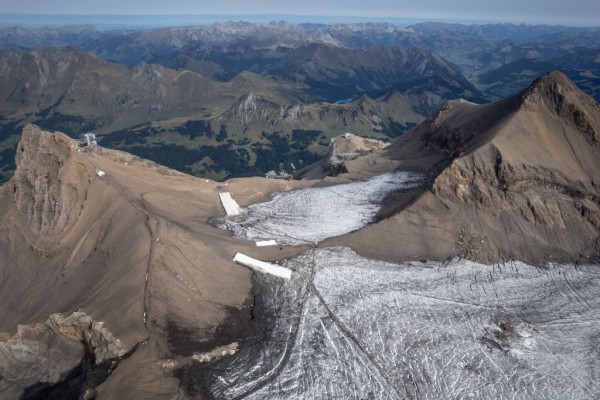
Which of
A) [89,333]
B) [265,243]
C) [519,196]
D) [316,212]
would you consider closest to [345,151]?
[316,212]

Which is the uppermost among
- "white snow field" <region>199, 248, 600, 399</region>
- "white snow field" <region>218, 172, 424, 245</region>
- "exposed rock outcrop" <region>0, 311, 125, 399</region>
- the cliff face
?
the cliff face

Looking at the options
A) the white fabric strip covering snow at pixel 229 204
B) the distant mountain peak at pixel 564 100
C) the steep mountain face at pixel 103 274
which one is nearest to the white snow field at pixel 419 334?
the steep mountain face at pixel 103 274

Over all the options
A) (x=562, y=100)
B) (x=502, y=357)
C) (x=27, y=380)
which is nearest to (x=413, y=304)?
(x=502, y=357)

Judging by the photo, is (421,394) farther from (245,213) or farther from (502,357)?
(245,213)

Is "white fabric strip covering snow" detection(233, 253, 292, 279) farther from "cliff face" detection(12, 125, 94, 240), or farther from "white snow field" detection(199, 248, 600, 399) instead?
"cliff face" detection(12, 125, 94, 240)

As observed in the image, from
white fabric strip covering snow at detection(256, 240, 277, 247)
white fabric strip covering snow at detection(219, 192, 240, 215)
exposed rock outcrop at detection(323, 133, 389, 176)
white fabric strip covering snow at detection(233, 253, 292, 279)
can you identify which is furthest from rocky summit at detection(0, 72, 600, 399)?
exposed rock outcrop at detection(323, 133, 389, 176)

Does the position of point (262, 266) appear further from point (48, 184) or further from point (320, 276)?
point (48, 184)

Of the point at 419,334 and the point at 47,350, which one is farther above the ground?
the point at 419,334
